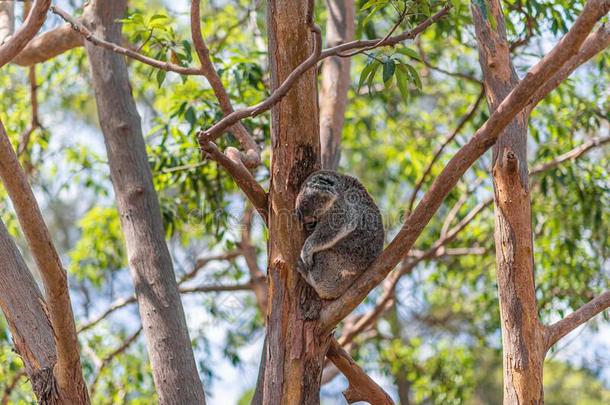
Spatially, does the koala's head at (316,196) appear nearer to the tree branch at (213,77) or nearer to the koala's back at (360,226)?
the koala's back at (360,226)

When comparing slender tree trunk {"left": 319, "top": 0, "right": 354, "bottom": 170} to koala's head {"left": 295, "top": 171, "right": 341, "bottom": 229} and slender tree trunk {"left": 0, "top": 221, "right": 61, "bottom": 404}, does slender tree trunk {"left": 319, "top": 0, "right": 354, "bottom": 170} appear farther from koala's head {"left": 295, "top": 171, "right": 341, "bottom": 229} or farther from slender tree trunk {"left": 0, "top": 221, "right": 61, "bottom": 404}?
slender tree trunk {"left": 0, "top": 221, "right": 61, "bottom": 404}

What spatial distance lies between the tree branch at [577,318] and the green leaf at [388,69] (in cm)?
138

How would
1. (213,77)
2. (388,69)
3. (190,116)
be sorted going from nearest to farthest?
(388,69) → (213,77) → (190,116)

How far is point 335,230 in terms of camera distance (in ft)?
13.6

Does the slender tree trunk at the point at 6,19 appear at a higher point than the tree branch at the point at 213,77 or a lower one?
higher

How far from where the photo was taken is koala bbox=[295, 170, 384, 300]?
11.7 ft

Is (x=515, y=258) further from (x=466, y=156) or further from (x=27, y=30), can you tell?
(x=27, y=30)

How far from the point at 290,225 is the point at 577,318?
4.53 ft

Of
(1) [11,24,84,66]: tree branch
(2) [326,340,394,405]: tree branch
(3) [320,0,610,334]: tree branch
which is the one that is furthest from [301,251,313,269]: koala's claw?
(1) [11,24,84,66]: tree branch


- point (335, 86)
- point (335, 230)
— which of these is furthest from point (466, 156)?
point (335, 86)

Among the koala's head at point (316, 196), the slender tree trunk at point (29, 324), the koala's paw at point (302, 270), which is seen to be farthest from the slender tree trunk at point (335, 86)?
the slender tree trunk at point (29, 324)

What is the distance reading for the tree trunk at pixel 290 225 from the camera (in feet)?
10.8

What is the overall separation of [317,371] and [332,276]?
1.98 feet

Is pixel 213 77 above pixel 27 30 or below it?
above
